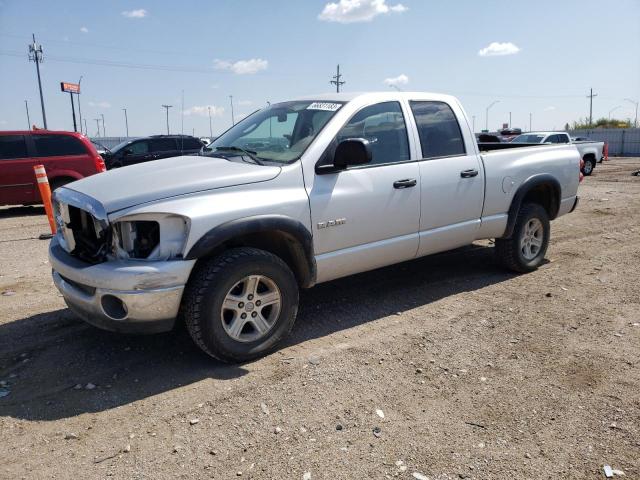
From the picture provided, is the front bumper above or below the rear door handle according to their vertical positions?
below

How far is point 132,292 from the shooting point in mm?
3373

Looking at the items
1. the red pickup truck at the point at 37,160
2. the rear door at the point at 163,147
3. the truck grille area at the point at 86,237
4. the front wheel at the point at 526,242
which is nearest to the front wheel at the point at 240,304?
the truck grille area at the point at 86,237

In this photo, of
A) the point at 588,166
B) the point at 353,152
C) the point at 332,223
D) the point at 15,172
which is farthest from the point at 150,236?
the point at 588,166

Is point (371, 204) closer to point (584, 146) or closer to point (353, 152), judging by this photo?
point (353, 152)

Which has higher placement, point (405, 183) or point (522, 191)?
point (405, 183)

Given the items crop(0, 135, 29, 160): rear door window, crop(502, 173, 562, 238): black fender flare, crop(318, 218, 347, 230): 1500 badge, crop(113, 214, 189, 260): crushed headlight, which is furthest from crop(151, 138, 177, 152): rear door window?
crop(113, 214, 189, 260): crushed headlight

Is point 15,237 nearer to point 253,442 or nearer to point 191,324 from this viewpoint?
point 191,324

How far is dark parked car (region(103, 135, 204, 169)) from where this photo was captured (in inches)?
621

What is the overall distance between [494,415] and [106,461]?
7.24 ft

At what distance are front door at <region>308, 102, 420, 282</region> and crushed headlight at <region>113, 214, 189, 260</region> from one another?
3.45 feet

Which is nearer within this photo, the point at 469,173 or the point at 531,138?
the point at 469,173

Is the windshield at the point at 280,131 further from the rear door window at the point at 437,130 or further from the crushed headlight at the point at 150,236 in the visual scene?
the crushed headlight at the point at 150,236

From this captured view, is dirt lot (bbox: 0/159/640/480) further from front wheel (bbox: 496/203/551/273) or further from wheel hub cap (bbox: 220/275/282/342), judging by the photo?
front wheel (bbox: 496/203/551/273)

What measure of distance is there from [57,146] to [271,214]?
9.80 m
